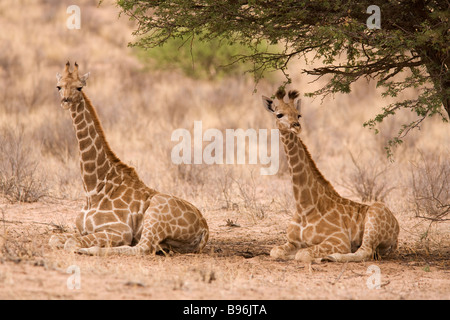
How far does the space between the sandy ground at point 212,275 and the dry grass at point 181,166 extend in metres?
0.02

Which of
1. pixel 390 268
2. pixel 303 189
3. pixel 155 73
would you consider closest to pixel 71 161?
pixel 303 189

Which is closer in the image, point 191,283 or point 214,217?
point 191,283

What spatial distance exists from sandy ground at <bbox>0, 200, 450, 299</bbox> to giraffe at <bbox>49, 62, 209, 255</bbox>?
0.95 feet

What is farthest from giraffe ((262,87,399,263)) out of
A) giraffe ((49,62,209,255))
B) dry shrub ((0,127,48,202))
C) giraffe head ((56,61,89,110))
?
dry shrub ((0,127,48,202))

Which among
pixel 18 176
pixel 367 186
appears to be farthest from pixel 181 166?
pixel 367 186

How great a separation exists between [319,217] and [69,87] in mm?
3302

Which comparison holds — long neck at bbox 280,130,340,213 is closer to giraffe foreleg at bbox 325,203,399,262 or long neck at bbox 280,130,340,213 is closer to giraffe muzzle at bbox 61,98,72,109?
giraffe foreleg at bbox 325,203,399,262

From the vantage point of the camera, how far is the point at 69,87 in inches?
320

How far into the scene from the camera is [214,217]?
37.8 feet

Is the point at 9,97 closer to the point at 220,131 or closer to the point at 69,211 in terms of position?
the point at 220,131

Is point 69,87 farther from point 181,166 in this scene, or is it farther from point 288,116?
point 181,166

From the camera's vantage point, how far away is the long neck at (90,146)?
8277 millimetres

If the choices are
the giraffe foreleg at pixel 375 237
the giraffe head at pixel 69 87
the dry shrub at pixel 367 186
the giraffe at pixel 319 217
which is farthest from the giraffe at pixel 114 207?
the dry shrub at pixel 367 186
